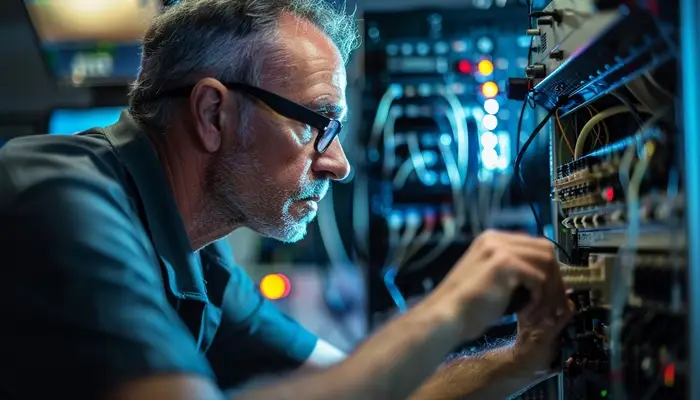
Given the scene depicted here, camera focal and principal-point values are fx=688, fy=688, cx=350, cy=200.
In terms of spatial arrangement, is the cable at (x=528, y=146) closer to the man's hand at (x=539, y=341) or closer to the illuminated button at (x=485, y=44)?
the man's hand at (x=539, y=341)

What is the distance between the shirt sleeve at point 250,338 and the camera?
133 centimetres

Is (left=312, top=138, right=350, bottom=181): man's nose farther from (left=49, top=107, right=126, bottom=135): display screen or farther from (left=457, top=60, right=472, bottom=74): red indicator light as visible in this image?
(left=49, top=107, right=126, bottom=135): display screen

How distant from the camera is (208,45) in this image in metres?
1.08

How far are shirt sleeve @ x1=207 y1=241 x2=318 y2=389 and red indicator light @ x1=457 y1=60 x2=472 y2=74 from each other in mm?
782

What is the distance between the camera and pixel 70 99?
99.3 inches

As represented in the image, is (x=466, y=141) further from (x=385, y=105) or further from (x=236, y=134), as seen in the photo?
(x=236, y=134)

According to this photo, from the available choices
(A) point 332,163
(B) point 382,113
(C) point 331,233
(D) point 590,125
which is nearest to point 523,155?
(D) point 590,125

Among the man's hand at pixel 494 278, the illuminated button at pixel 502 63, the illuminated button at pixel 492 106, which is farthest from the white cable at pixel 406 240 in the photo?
the man's hand at pixel 494 278

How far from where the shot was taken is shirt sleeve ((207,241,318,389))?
4.36 feet

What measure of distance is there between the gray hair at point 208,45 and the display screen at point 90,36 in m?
1.13

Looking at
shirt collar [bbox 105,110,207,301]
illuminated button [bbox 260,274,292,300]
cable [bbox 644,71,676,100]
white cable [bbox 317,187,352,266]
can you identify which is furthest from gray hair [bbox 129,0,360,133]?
illuminated button [bbox 260,274,292,300]

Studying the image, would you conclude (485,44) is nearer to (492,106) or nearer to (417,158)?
(492,106)

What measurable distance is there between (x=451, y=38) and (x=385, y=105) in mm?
240

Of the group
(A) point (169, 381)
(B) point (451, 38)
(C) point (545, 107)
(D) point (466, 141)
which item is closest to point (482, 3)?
(B) point (451, 38)
